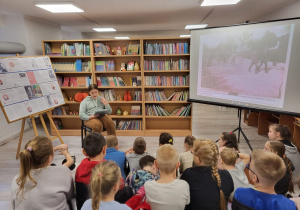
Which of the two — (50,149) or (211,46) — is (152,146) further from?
(50,149)

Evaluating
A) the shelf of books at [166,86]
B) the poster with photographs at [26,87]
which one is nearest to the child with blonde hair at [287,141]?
the shelf of books at [166,86]

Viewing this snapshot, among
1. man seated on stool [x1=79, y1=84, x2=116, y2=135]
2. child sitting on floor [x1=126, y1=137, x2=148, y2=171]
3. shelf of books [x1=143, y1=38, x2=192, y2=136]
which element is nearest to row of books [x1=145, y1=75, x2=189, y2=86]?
shelf of books [x1=143, y1=38, x2=192, y2=136]

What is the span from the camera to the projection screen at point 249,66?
2.57m

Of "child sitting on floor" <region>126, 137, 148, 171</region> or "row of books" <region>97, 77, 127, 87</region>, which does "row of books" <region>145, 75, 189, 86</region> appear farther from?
"child sitting on floor" <region>126, 137, 148, 171</region>

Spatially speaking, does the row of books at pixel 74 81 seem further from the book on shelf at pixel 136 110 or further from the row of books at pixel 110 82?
the book on shelf at pixel 136 110

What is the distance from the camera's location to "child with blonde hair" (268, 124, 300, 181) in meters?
2.27

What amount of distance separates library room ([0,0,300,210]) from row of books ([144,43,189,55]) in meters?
0.02

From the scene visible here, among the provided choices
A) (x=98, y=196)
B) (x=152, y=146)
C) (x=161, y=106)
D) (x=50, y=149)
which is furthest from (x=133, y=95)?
(x=98, y=196)

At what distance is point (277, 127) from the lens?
2.42 m

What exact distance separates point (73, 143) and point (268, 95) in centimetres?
349

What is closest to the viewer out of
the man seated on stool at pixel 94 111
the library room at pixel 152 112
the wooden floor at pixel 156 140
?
the library room at pixel 152 112

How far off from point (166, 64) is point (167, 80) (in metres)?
0.33

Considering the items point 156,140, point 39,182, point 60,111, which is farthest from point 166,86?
point 39,182

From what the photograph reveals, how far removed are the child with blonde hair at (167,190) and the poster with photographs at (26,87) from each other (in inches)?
102
